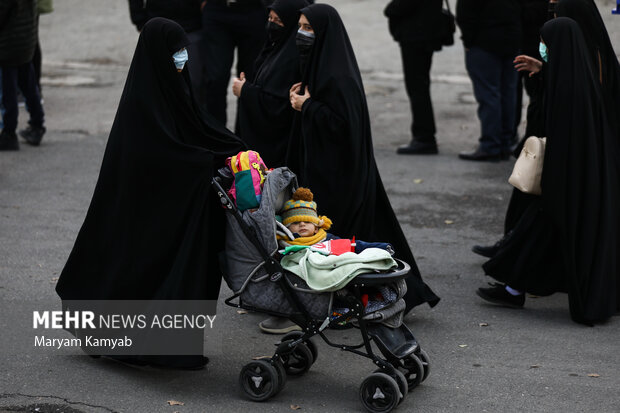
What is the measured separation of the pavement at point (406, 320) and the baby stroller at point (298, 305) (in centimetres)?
17

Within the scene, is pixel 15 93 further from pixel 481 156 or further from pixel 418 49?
pixel 481 156

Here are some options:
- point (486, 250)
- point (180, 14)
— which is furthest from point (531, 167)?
point (180, 14)

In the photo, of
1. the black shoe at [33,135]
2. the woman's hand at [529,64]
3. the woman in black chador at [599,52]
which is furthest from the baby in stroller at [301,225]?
the black shoe at [33,135]

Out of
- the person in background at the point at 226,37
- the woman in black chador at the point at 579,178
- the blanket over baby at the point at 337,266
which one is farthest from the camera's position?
the person in background at the point at 226,37

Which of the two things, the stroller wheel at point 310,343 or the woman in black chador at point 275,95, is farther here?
the woman in black chador at point 275,95

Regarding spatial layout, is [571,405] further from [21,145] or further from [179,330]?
[21,145]

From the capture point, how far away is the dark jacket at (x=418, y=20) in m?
9.94

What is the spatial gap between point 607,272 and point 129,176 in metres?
3.01

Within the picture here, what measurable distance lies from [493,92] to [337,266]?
224 inches

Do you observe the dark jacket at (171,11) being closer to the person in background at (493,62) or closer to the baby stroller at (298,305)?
the person in background at (493,62)

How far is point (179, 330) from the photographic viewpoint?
4969 mm

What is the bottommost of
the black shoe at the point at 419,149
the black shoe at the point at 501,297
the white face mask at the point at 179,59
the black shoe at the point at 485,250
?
the black shoe at the point at 419,149

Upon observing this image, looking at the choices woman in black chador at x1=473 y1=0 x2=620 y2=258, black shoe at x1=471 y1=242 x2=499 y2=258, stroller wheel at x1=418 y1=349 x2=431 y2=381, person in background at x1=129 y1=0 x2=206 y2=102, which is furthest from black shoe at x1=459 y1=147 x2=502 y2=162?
stroller wheel at x1=418 y1=349 x2=431 y2=381

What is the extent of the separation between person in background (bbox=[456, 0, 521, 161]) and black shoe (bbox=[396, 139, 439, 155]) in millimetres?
382
